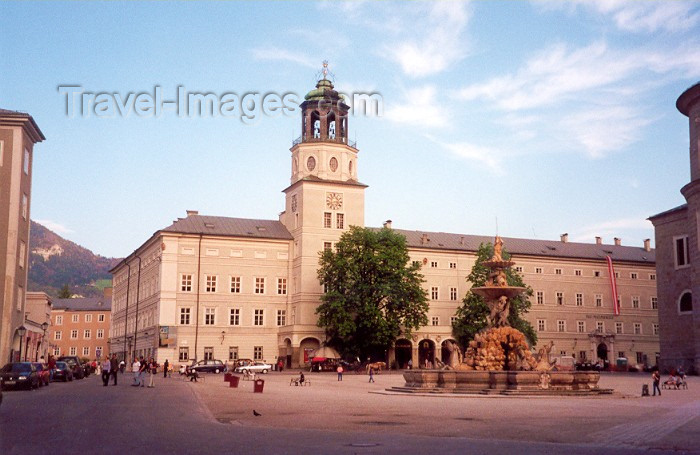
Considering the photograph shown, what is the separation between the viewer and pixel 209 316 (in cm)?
8319

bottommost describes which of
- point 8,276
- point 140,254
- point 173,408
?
point 173,408

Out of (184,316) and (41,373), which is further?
(184,316)

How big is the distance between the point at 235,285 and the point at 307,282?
298 inches

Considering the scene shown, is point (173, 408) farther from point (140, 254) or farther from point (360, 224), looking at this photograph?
point (140, 254)

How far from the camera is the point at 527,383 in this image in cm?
3197

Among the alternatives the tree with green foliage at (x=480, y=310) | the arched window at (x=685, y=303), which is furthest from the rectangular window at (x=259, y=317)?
the arched window at (x=685, y=303)

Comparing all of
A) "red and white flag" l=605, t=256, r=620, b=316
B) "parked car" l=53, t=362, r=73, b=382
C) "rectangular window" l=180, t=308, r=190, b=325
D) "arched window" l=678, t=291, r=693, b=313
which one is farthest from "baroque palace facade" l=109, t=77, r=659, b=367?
"parked car" l=53, t=362, r=73, b=382

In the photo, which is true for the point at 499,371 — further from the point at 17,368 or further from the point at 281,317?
the point at 281,317

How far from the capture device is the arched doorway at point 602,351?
94.2m

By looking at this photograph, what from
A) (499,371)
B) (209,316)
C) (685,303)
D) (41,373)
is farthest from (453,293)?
(499,371)

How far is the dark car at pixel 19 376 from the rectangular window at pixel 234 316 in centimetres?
4656

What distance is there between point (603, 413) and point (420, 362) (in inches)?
2671

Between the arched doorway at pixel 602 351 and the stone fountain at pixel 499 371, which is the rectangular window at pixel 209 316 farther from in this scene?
the stone fountain at pixel 499 371

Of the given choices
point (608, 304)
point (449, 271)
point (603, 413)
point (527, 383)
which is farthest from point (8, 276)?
point (608, 304)
